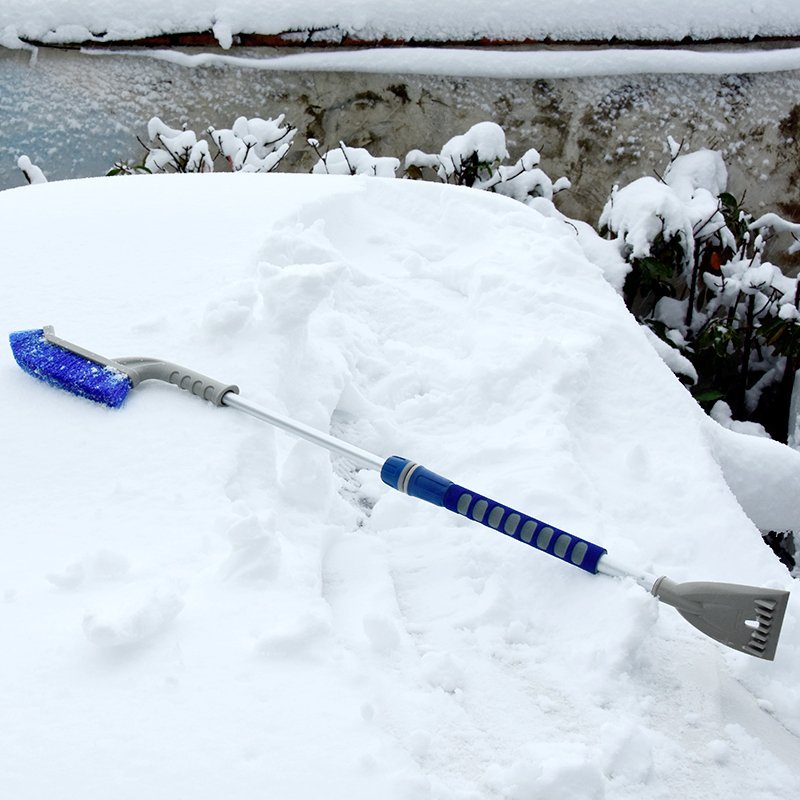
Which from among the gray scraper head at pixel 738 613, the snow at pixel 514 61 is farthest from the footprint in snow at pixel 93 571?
the snow at pixel 514 61

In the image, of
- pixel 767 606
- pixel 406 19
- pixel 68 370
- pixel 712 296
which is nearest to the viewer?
pixel 767 606

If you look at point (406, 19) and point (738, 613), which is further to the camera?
point (406, 19)

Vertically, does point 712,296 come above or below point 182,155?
below

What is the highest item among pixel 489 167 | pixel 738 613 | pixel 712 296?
pixel 489 167

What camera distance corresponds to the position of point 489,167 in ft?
9.58

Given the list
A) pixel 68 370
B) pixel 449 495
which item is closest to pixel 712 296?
pixel 449 495

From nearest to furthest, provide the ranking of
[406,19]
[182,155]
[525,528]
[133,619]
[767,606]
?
1. [133,619]
2. [767,606]
3. [525,528]
4. [182,155]
5. [406,19]

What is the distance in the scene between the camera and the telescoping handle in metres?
1.17

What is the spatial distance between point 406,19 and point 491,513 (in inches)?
108

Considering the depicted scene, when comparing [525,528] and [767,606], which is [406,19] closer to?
[525,528]

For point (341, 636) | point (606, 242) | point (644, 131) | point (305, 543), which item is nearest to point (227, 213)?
point (305, 543)

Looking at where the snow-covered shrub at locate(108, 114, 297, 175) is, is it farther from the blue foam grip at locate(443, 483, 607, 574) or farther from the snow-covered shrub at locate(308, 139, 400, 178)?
the blue foam grip at locate(443, 483, 607, 574)

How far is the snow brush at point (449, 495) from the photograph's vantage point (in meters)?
1.09

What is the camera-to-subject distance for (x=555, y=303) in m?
1.76
